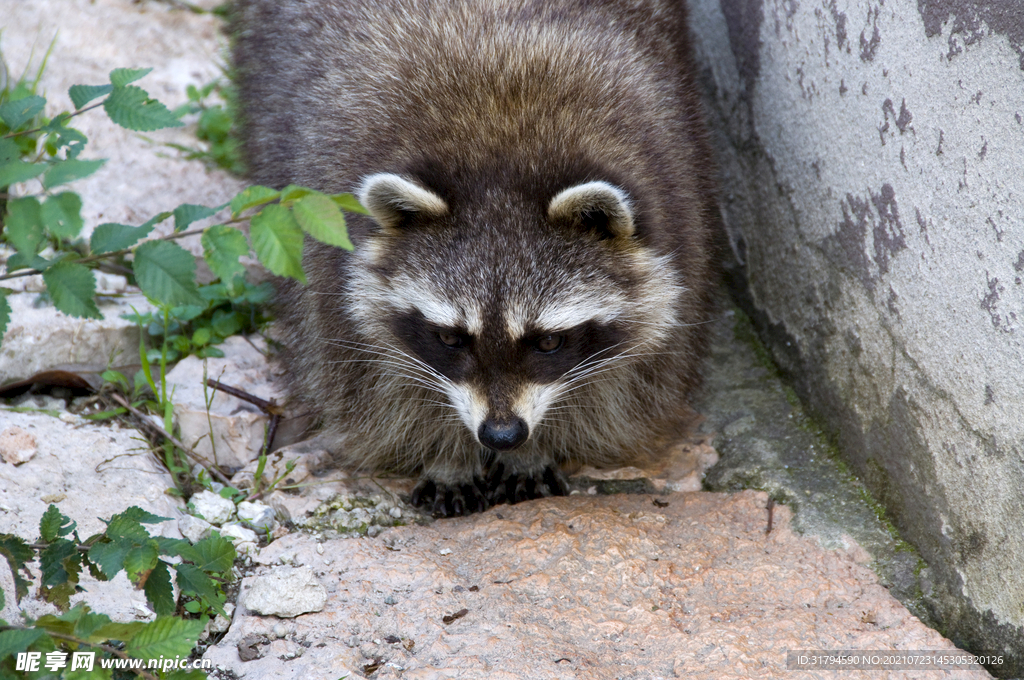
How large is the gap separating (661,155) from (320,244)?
1.19 meters

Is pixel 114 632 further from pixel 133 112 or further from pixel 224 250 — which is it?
pixel 133 112


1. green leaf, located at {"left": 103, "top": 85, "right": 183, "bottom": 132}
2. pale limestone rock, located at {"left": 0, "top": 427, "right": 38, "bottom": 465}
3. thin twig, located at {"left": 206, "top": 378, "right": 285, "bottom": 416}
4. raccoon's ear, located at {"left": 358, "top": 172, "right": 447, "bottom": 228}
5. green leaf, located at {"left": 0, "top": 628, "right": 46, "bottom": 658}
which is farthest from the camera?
thin twig, located at {"left": 206, "top": 378, "right": 285, "bottom": 416}

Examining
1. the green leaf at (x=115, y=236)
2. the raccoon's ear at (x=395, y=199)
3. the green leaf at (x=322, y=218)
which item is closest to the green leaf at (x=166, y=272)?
the green leaf at (x=115, y=236)

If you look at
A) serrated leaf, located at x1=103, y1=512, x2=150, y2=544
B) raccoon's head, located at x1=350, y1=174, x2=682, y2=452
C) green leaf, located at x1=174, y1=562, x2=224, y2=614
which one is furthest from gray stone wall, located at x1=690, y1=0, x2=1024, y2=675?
serrated leaf, located at x1=103, y1=512, x2=150, y2=544

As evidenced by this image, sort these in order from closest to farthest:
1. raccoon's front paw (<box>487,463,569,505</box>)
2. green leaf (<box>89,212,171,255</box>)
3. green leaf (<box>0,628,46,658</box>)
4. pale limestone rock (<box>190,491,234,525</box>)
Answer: green leaf (<box>0,628,46,658</box>) < green leaf (<box>89,212,171,255</box>) < pale limestone rock (<box>190,491,234,525</box>) < raccoon's front paw (<box>487,463,569,505</box>)

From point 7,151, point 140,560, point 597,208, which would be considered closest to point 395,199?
point 597,208

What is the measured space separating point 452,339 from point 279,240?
1.11 meters

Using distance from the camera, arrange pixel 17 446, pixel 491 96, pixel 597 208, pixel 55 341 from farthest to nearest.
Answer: pixel 55 341 → pixel 491 96 → pixel 17 446 → pixel 597 208

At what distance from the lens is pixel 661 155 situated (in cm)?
303

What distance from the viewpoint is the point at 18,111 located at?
6.52ft

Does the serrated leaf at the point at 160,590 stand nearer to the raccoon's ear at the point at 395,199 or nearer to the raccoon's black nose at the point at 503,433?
the raccoon's black nose at the point at 503,433

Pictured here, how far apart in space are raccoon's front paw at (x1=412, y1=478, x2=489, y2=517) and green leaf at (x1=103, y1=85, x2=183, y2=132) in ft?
5.37

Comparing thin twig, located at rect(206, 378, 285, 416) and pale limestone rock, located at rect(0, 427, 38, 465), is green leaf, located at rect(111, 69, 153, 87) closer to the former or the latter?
pale limestone rock, located at rect(0, 427, 38, 465)

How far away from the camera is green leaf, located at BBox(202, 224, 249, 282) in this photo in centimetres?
176
